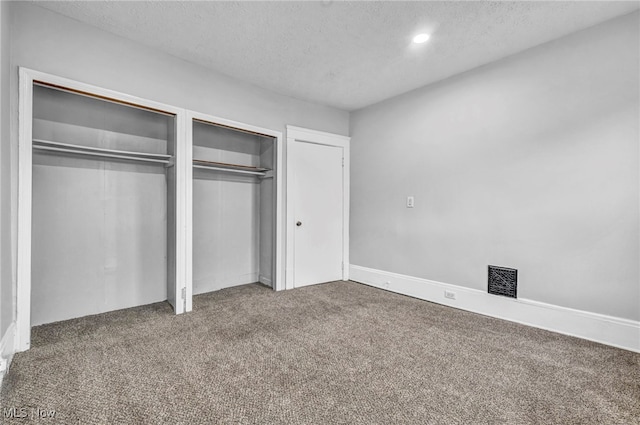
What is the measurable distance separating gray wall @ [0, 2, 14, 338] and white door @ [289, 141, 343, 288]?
255cm

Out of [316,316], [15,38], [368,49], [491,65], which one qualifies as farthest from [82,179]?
[491,65]

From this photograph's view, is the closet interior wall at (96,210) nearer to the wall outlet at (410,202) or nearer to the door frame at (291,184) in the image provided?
the door frame at (291,184)

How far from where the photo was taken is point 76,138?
8.95 ft

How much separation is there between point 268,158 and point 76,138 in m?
1.95

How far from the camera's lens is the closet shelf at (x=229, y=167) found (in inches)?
129

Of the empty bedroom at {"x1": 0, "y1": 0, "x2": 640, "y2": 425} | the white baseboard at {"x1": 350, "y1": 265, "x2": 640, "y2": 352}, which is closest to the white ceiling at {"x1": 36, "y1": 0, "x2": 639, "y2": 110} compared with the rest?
the empty bedroom at {"x1": 0, "y1": 0, "x2": 640, "y2": 425}

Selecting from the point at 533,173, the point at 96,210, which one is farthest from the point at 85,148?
the point at 533,173

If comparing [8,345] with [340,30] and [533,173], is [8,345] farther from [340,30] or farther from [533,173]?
[533,173]

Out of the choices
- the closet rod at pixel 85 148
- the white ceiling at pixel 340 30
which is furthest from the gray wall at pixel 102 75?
the closet rod at pixel 85 148

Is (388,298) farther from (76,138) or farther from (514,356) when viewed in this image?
(76,138)

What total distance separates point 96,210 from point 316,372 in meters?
2.57

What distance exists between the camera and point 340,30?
96.0 inches

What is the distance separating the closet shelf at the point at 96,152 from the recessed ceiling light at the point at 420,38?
257 cm

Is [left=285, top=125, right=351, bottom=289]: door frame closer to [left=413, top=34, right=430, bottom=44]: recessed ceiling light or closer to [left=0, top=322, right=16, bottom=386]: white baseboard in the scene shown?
[left=413, top=34, right=430, bottom=44]: recessed ceiling light
